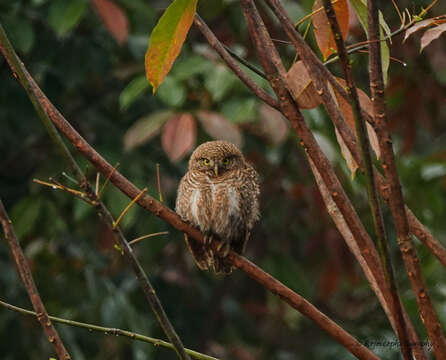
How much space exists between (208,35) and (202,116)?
1.72m

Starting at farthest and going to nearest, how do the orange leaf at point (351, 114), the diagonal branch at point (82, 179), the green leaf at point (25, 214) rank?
the green leaf at point (25, 214)
the orange leaf at point (351, 114)
the diagonal branch at point (82, 179)

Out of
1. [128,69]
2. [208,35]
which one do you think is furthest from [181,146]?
[208,35]

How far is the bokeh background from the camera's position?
3.65 meters

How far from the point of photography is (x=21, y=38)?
3602 mm

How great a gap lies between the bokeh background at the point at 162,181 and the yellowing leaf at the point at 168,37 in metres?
1.62

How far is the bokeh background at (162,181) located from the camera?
3.65 meters

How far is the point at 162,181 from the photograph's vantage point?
434 centimetres

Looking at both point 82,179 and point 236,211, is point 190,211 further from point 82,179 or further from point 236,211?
point 82,179

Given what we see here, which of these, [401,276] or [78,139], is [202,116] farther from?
[401,276]

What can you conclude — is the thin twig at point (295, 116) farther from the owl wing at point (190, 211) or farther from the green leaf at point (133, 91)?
the green leaf at point (133, 91)

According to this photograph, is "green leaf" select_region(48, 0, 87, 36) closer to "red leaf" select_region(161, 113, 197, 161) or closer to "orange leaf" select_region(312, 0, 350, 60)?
"red leaf" select_region(161, 113, 197, 161)

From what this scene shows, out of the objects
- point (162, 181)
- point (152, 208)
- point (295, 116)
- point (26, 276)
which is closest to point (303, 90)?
point (295, 116)

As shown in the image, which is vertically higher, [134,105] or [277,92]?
[277,92]

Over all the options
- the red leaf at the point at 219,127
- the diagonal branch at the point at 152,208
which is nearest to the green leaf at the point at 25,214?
the red leaf at the point at 219,127
